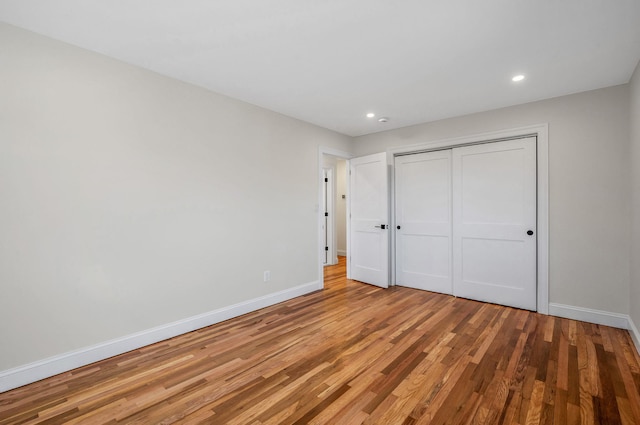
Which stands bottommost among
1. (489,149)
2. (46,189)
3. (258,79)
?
(46,189)

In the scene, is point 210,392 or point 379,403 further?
A: point 210,392

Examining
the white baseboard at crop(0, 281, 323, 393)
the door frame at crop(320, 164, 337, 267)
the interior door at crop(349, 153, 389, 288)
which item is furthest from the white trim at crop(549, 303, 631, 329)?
the door frame at crop(320, 164, 337, 267)

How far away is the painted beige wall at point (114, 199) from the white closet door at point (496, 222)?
2648mm

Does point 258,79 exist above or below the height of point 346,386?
above

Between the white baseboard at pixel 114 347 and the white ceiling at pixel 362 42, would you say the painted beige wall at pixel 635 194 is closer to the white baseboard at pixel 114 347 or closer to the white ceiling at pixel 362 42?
the white ceiling at pixel 362 42

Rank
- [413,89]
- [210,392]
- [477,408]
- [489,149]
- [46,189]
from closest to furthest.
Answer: [477,408], [210,392], [46,189], [413,89], [489,149]

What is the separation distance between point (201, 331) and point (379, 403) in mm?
1971

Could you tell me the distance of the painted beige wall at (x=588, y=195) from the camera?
3029mm

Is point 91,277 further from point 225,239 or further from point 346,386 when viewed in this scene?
point 346,386

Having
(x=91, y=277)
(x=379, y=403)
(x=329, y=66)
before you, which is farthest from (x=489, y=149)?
(x=91, y=277)

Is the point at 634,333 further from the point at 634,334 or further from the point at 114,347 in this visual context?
the point at 114,347

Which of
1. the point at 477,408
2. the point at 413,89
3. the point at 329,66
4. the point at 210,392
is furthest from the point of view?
the point at 413,89

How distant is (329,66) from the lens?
2.67 metres

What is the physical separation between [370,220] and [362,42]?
2934 mm
